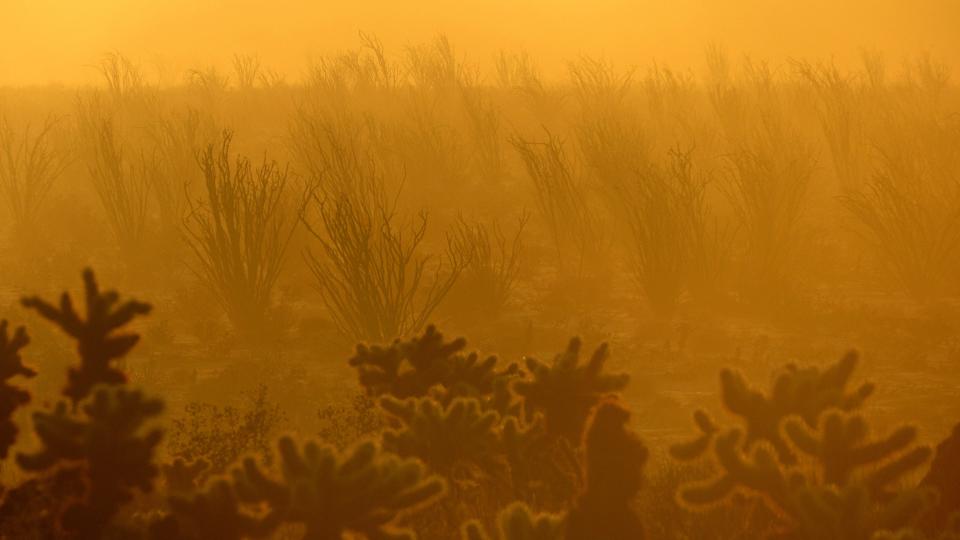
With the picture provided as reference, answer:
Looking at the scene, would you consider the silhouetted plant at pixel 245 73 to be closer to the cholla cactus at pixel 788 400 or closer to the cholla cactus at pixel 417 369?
the cholla cactus at pixel 417 369

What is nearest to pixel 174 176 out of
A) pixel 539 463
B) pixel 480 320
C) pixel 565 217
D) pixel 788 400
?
pixel 480 320

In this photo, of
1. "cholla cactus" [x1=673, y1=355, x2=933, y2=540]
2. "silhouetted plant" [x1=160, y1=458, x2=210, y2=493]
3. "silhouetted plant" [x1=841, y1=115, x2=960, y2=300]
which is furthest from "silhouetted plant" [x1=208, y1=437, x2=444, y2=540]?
"silhouetted plant" [x1=841, y1=115, x2=960, y2=300]

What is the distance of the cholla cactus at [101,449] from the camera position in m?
3.43

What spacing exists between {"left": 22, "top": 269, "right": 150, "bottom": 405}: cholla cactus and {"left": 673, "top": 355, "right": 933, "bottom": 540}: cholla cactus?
6.93ft

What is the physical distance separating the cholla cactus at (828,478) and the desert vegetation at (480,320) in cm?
1

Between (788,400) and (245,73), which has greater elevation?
(245,73)

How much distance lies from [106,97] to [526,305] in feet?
32.0

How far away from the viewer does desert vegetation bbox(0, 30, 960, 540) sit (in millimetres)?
3619

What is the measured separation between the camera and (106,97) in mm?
17203

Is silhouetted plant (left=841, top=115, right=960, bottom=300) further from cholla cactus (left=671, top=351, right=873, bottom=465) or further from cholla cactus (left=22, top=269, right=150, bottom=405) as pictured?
cholla cactus (left=22, top=269, right=150, bottom=405)

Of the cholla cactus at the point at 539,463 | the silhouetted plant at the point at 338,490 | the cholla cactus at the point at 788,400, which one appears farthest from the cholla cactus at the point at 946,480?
the silhouetted plant at the point at 338,490

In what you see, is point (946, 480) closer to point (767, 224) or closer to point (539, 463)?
point (539, 463)

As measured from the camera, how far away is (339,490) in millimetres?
3324

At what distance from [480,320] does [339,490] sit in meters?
6.87
